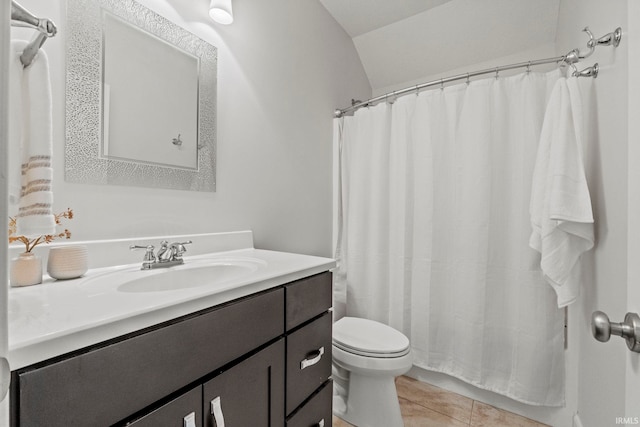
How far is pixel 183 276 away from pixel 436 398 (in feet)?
5.47

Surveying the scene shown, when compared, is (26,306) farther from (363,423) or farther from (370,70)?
(370,70)

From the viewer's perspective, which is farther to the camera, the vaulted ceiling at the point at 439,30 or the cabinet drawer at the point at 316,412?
the vaulted ceiling at the point at 439,30

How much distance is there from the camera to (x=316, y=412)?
3.40 feet

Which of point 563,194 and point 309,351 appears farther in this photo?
point 563,194

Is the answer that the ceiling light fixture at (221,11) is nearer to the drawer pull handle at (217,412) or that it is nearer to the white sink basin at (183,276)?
the white sink basin at (183,276)

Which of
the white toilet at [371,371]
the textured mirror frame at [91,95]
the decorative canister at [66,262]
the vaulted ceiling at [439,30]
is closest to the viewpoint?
the decorative canister at [66,262]

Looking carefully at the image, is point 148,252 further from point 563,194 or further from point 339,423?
point 563,194

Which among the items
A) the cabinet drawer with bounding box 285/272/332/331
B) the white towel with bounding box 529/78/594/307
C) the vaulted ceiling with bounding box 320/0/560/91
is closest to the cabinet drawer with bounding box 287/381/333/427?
the cabinet drawer with bounding box 285/272/332/331

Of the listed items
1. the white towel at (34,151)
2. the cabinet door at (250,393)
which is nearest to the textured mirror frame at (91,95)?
the white towel at (34,151)

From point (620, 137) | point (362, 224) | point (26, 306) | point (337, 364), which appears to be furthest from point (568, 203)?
point (26, 306)

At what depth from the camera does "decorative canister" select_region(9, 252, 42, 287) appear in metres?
0.71

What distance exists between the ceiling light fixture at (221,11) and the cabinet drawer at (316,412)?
1.62 metres

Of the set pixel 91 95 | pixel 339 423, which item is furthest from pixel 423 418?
pixel 91 95

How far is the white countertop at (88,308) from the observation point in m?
0.43
